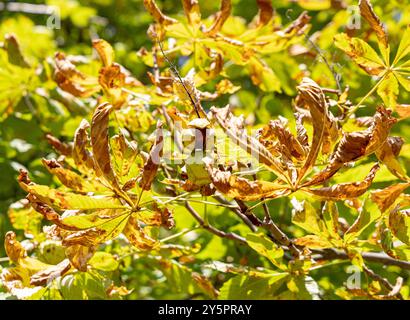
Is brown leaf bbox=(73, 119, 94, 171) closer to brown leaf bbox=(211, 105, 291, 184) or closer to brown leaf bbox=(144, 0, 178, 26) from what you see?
brown leaf bbox=(211, 105, 291, 184)

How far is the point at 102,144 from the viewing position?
0.91 metres

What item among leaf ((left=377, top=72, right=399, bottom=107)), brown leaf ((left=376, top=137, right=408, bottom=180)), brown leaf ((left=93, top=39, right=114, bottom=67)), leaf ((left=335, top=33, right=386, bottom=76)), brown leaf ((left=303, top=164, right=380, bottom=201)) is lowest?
brown leaf ((left=303, top=164, right=380, bottom=201))

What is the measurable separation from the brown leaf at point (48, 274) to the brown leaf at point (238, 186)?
38 centimetres

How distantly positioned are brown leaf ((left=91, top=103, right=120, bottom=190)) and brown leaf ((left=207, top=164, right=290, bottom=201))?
16 cm

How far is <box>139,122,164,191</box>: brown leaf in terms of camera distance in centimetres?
91

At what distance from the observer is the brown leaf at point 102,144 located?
0.89 metres

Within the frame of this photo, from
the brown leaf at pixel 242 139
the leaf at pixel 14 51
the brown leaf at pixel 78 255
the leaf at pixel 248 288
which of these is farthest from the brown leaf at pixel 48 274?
the leaf at pixel 14 51

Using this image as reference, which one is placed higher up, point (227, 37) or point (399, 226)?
point (227, 37)

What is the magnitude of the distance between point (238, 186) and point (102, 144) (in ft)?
0.68

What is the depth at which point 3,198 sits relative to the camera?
1.81 meters

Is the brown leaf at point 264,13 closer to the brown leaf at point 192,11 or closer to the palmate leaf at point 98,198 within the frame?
the brown leaf at point 192,11

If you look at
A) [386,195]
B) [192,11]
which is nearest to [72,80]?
[192,11]

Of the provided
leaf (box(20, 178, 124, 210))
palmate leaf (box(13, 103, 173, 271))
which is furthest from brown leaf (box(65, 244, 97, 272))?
leaf (box(20, 178, 124, 210))

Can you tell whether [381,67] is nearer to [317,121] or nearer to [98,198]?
[317,121]
